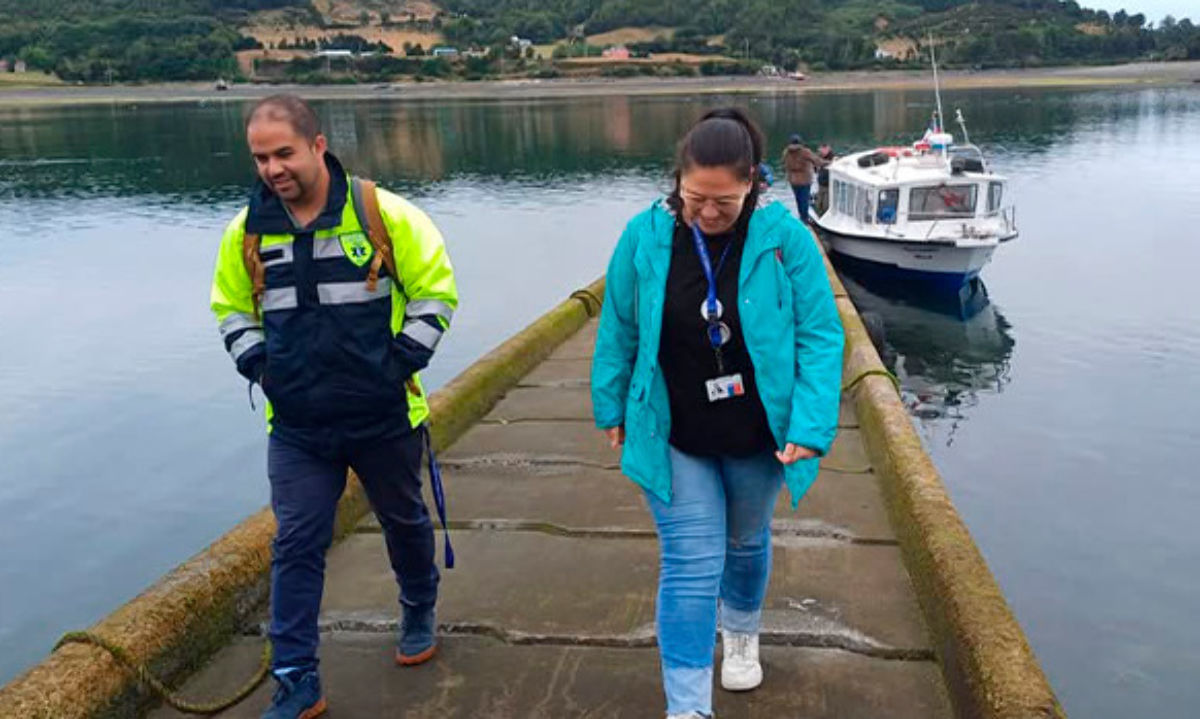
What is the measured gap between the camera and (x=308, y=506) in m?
3.78

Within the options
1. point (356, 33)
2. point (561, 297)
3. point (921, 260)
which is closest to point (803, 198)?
point (921, 260)

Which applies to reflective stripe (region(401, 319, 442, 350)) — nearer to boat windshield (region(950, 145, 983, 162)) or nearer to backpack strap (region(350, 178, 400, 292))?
backpack strap (region(350, 178, 400, 292))

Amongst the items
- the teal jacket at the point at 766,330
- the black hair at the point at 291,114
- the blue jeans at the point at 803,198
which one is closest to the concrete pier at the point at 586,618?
the teal jacket at the point at 766,330

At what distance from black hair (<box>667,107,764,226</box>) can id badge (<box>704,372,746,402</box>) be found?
1.70 ft

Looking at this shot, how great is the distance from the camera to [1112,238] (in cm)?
2909

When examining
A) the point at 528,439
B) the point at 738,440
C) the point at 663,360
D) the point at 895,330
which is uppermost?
the point at 663,360

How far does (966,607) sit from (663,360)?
68.2 inches

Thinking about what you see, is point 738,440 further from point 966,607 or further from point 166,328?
point 166,328

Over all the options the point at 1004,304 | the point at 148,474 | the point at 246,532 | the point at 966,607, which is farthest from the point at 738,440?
the point at 1004,304

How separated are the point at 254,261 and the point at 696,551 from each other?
1880mm

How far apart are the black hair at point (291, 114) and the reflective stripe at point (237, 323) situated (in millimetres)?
690

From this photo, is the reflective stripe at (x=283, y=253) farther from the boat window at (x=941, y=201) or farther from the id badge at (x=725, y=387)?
the boat window at (x=941, y=201)

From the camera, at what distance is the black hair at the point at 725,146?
3275mm

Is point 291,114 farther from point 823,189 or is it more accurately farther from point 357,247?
point 823,189
